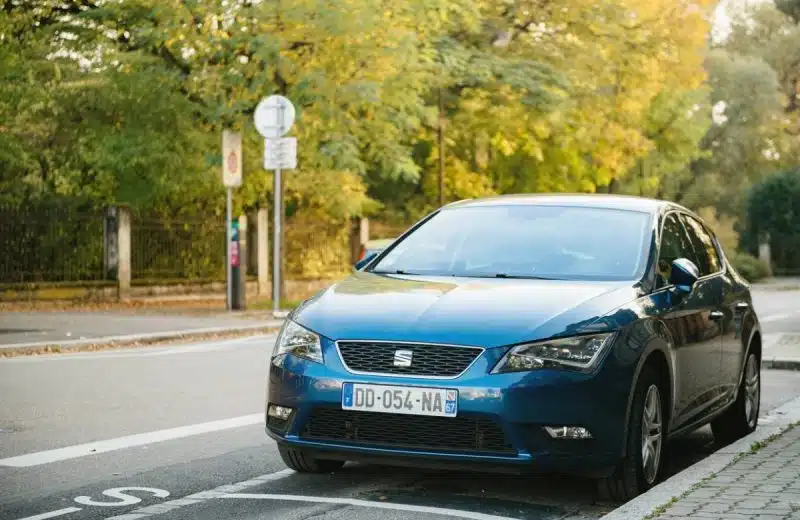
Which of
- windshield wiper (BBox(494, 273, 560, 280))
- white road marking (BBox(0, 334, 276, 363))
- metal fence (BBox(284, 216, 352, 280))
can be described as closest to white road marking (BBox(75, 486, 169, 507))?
windshield wiper (BBox(494, 273, 560, 280))

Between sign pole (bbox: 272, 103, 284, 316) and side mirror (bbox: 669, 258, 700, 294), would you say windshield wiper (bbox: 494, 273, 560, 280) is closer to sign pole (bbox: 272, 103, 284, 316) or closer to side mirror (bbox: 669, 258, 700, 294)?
side mirror (bbox: 669, 258, 700, 294)

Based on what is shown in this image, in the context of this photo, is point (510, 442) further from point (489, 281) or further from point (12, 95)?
point (12, 95)

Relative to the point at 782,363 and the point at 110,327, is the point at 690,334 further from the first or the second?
the point at 110,327

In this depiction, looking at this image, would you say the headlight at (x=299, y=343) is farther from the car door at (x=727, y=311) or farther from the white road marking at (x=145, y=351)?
the white road marking at (x=145, y=351)

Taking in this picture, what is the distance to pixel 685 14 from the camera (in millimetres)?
40125

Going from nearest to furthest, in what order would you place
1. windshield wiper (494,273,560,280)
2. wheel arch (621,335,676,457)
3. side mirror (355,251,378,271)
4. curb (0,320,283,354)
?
wheel arch (621,335,676,457), windshield wiper (494,273,560,280), side mirror (355,251,378,271), curb (0,320,283,354)

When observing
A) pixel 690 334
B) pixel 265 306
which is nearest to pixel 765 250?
pixel 265 306

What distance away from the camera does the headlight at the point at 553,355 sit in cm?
699

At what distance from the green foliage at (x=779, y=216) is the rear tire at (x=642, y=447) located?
53.2 metres

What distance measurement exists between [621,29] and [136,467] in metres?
29.2

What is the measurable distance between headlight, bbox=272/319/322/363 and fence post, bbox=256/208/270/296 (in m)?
24.9

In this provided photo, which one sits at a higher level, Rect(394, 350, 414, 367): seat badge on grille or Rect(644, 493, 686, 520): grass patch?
Rect(394, 350, 414, 367): seat badge on grille

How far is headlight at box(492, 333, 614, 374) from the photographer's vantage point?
22.9 feet

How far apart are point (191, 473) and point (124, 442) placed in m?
1.36
